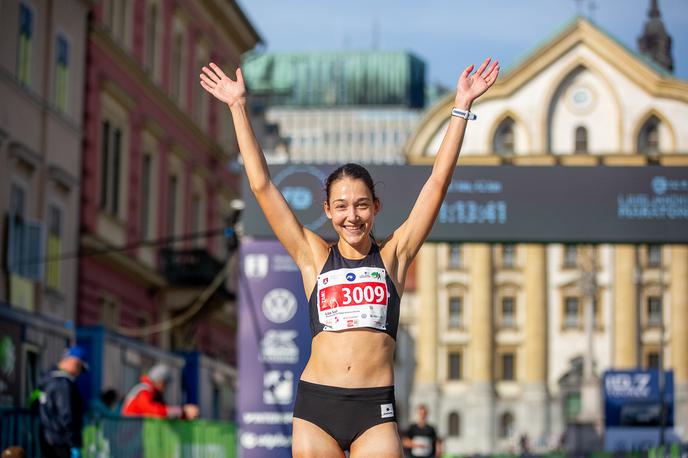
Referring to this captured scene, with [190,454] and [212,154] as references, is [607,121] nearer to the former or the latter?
[212,154]

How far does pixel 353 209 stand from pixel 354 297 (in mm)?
366

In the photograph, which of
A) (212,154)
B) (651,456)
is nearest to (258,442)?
(651,456)

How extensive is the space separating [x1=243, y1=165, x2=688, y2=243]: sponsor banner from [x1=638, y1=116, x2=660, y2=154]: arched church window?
60.1 m

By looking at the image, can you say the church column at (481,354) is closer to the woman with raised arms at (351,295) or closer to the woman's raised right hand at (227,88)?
the woman's raised right hand at (227,88)

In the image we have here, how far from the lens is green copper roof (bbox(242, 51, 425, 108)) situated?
131 meters

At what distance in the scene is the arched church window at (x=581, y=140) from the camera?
8238 centimetres

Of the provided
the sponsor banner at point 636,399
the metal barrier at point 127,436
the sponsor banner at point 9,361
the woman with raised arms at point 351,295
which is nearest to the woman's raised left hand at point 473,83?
the woman with raised arms at point 351,295

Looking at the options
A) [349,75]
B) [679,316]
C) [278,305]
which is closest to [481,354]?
[679,316]

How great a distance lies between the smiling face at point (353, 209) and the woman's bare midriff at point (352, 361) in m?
0.41

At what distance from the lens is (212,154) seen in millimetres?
44188

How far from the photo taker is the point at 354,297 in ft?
20.7

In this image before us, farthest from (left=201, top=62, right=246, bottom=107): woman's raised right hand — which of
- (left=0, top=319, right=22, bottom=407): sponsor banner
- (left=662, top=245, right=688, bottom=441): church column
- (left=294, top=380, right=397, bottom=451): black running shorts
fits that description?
(left=662, top=245, right=688, bottom=441): church column

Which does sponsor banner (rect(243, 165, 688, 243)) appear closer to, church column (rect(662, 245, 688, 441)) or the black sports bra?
the black sports bra

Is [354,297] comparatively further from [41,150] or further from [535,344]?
[535,344]
